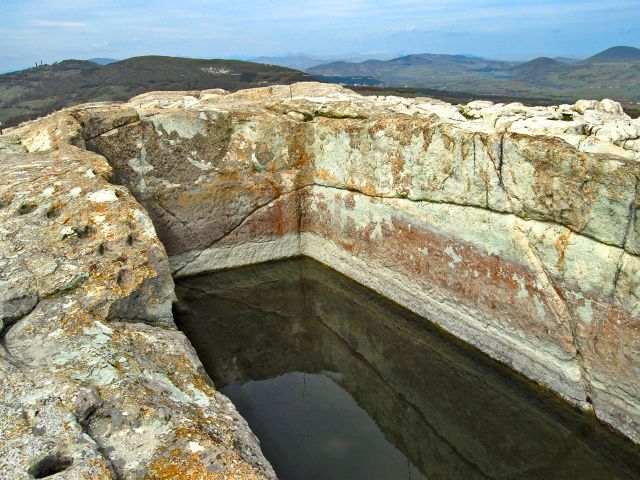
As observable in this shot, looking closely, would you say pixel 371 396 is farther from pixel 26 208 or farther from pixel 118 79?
pixel 118 79

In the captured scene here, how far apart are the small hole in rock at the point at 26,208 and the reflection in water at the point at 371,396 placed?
3.28 m

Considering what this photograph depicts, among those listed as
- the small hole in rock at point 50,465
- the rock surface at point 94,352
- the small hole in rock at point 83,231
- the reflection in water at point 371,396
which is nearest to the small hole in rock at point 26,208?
the rock surface at point 94,352

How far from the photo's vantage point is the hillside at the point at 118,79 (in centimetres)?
6388

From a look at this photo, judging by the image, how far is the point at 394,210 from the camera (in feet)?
31.1

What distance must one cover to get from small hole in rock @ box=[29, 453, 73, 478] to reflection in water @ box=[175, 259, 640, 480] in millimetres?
2820

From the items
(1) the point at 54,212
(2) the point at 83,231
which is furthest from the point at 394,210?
(1) the point at 54,212

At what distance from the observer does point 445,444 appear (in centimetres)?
644

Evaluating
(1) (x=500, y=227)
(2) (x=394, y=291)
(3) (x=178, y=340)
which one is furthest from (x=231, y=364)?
(1) (x=500, y=227)

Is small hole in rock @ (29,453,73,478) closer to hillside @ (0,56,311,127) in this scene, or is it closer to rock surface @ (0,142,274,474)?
rock surface @ (0,142,274,474)

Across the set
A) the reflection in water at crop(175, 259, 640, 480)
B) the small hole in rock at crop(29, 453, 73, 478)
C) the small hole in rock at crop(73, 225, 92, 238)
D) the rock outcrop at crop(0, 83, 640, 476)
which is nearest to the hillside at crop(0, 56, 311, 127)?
the rock outcrop at crop(0, 83, 640, 476)

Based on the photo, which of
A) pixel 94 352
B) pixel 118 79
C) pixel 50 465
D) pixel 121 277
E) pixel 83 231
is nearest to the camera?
pixel 50 465

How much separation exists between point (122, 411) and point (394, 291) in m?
6.22

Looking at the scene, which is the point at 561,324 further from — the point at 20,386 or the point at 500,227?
the point at 20,386

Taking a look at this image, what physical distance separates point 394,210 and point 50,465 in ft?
23.1
